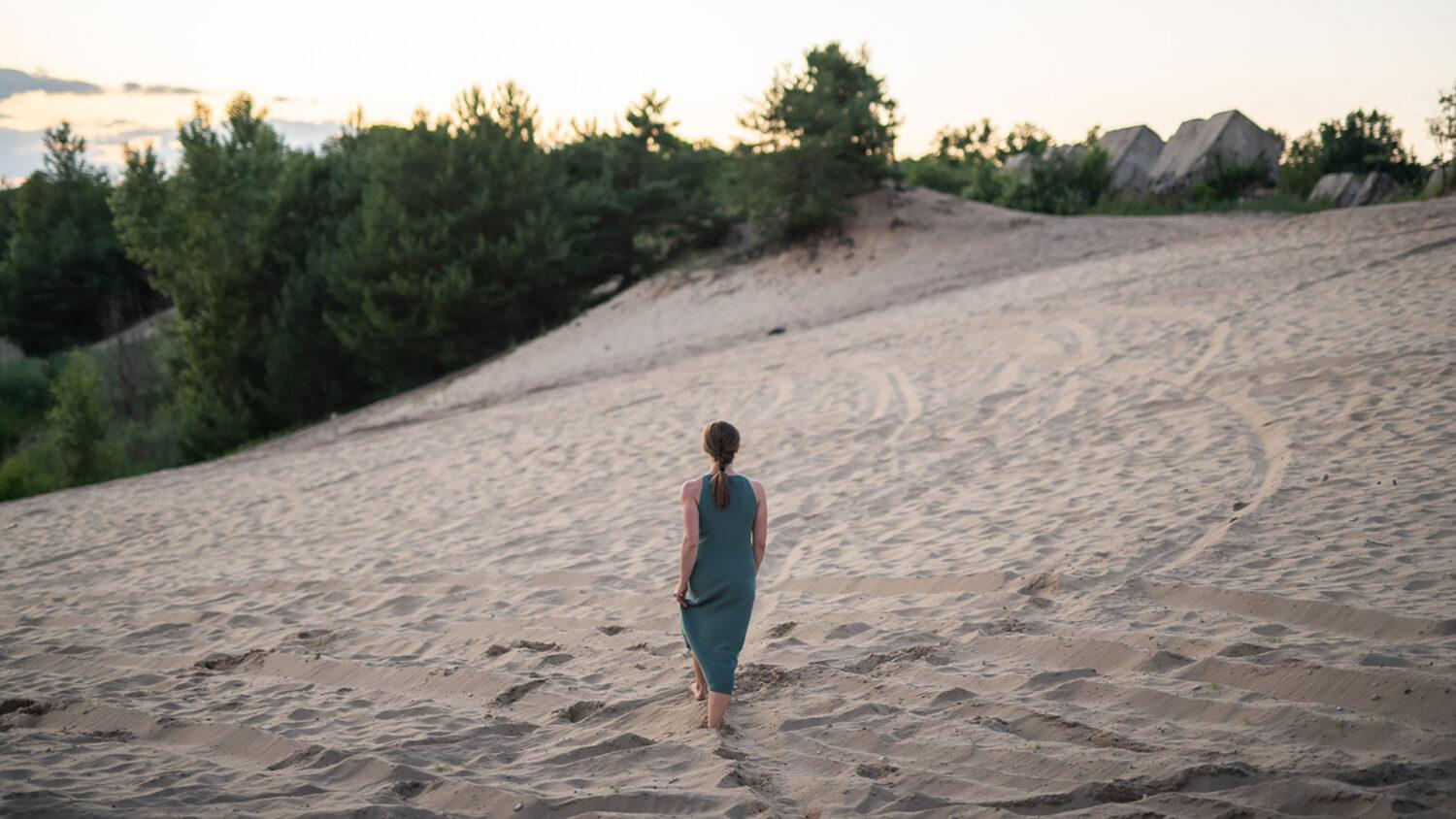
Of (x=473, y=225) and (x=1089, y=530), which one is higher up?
(x=473, y=225)

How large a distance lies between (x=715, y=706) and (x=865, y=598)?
184 cm

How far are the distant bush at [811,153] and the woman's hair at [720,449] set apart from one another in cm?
2240

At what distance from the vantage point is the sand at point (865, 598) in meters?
4.02

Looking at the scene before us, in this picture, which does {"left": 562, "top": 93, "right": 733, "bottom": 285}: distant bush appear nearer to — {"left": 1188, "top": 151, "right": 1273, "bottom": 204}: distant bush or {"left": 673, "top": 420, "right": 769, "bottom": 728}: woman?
{"left": 1188, "top": 151, "right": 1273, "bottom": 204}: distant bush

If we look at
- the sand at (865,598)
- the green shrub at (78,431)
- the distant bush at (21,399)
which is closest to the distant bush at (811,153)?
the sand at (865,598)

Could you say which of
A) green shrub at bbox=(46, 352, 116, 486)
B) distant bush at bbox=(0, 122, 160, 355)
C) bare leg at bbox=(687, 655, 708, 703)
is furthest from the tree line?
bare leg at bbox=(687, 655, 708, 703)

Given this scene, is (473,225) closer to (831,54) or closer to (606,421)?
(831,54)

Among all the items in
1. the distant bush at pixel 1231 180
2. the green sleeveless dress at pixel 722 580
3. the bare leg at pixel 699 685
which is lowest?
the bare leg at pixel 699 685

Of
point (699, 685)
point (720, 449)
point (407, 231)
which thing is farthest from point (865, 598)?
point (407, 231)

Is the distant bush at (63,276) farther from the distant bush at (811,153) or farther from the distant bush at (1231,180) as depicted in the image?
the distant bush at (1231,180)

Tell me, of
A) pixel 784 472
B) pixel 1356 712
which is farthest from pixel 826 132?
pixel 1356 712

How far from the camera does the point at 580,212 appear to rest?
30.9 metres

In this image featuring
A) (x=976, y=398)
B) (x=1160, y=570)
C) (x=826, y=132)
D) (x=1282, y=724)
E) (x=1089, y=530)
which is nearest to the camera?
(x=1282, y=724)

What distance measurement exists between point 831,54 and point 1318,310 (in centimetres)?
1860
